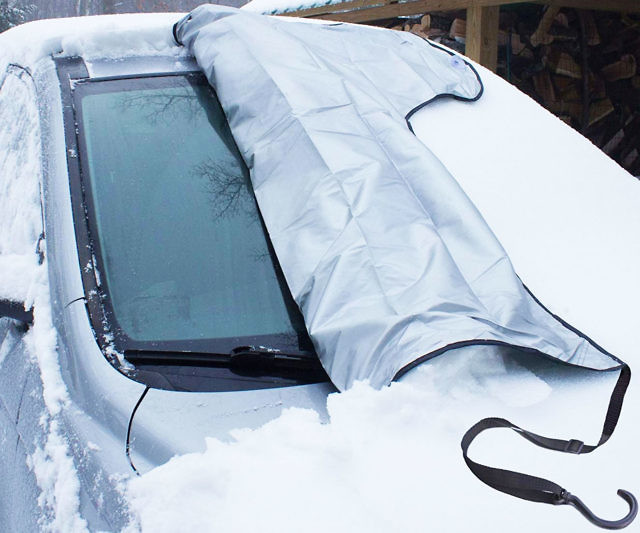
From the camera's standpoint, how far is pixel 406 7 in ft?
20.8

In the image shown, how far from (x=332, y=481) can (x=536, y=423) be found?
0.41 m

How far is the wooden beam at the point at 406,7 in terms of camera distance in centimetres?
595

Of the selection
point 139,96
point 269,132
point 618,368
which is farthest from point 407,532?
point 139,96

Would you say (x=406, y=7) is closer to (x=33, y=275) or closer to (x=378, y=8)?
(x=378, y=8)

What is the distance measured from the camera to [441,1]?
600 cm

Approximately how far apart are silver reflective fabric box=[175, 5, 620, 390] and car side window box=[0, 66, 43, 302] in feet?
1.67

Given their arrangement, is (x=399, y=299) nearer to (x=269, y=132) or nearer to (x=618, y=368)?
(x=618, y=368)

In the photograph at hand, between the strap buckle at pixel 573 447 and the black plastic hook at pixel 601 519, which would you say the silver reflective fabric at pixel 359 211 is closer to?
the strap buckle at pixel 573 447

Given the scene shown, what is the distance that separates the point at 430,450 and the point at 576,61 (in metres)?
6.72

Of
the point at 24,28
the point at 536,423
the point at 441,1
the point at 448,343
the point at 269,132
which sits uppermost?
the point at 24,28

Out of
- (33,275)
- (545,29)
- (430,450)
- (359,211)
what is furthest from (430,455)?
(545,29)

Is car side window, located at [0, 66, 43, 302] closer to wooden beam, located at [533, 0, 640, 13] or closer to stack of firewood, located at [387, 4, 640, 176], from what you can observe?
stack of firewood, located at [387, 4, 640, 176]

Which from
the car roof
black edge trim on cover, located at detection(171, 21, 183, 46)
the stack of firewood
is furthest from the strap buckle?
the stack of firewood

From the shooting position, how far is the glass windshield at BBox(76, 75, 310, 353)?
1520mm
